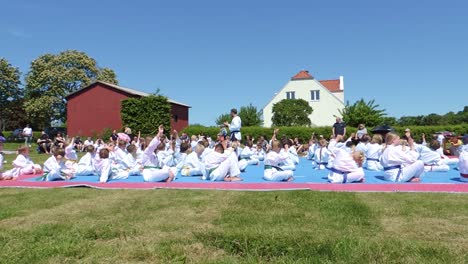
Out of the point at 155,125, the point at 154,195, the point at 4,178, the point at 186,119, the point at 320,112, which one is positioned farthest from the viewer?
the point at 320,112

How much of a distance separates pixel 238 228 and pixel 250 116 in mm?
47085

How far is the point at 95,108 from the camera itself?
117 ft

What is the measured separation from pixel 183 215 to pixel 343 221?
2404mm

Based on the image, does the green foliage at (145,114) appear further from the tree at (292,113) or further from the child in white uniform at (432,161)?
the child in white uniform at (432,161)

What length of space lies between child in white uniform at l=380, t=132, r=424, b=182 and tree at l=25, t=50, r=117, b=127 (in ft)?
137

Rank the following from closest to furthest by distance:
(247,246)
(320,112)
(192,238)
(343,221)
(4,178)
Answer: (247,246) → (192,238) → (343,221) → (4,178) → (320,112)

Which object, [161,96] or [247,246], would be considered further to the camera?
[161,96]

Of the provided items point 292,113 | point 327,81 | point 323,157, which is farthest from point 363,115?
point 323,157

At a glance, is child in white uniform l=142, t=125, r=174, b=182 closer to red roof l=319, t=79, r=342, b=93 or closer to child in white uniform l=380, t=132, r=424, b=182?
child in white uniform l=380, t=132, r=424, b=182

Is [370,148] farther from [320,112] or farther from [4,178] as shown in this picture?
[320,112]

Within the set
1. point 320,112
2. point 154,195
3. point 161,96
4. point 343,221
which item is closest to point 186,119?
point 161,96

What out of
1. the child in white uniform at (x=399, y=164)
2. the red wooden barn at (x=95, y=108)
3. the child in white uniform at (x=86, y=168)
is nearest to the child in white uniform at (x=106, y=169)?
the child in white uniform at (x=86, y=168)

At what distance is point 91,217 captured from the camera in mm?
5988

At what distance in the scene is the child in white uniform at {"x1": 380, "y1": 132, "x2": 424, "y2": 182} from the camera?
934 cm
